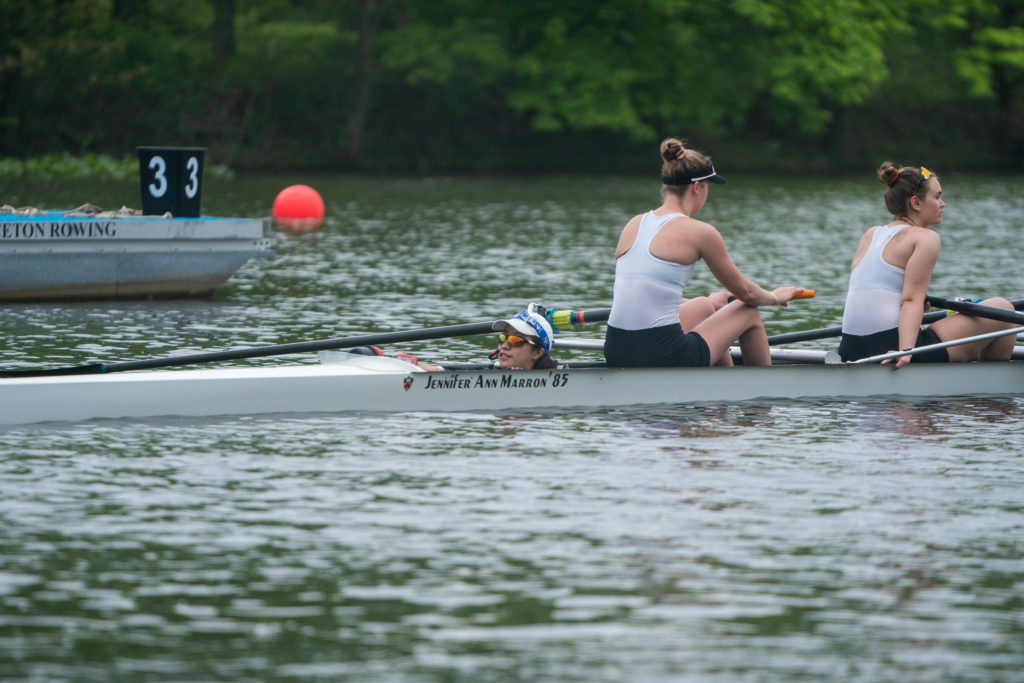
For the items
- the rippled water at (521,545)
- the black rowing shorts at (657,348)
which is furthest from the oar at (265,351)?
the rippled water at (521,545)

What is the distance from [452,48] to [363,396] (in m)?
36.7

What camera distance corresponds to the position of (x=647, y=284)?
30.2 feet

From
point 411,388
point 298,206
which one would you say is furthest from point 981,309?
point 298,206

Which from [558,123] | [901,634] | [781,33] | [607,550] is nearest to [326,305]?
[607,550]

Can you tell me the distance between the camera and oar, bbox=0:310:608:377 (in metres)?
8.96

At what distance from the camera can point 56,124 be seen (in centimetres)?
4053

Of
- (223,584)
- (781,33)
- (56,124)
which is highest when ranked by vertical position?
(781,33)

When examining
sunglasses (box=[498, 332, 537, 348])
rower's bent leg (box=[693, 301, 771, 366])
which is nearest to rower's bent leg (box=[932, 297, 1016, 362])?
rower's bent leg (box=[693, 301, 771, 366])

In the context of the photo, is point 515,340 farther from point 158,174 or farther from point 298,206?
point 298,206

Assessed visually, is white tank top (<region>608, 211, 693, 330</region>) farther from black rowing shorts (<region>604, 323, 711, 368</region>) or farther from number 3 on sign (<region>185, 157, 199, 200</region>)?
number 3 on sign (<region>185, 157, 199, 200</region>)

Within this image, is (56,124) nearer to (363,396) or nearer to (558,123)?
(558,123)

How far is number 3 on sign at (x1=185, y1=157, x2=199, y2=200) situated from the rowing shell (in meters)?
6.67

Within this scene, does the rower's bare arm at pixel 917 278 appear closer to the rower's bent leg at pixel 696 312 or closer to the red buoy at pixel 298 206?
the rower's bent leg at pixel 696 312

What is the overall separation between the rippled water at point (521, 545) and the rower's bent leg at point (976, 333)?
362 mm
